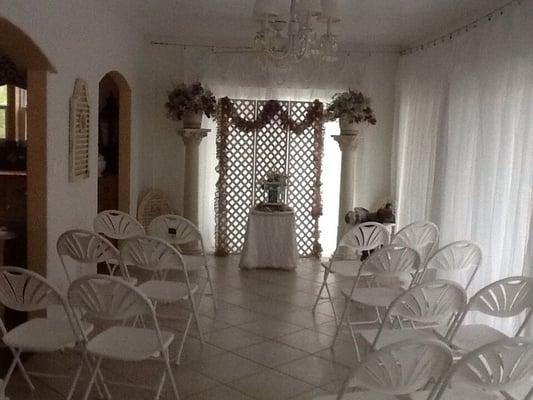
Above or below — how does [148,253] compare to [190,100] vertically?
below

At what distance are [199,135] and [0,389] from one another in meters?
4.96

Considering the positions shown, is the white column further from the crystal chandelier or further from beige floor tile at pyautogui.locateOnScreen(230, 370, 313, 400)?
beige floor tile at pyautogui.locateOnScreen(230, 370, 313, 400)

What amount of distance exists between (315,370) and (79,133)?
2.57m

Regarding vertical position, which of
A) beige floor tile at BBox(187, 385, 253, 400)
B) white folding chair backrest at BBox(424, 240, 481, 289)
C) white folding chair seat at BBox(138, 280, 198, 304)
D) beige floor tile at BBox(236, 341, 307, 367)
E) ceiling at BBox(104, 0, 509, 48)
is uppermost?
ceiling at BBox(104, 0, 509, 48)

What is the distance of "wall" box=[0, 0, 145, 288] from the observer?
12.8ft

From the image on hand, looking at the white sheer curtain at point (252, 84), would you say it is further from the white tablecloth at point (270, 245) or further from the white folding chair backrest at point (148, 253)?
the white folding chair backrest at point (148, 253)

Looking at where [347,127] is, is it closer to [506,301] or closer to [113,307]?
[506,301]

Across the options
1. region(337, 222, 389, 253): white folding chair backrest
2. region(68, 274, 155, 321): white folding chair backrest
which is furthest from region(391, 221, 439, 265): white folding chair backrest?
region(68, 274, 155, 321): white folding chair backrest

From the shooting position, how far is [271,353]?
4.27m

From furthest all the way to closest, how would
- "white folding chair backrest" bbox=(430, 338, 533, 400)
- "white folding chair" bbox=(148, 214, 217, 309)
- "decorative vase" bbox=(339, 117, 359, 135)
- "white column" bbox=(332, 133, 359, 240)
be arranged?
"white column" bbox=(332, 133, 359, 240), "decorative vase" bbox=(339, 117, 359, 135), "white folding chair" bbox=(148, 214, 217, 309), "white folding chair backrest" bbox=(430, 338, 533, 400)

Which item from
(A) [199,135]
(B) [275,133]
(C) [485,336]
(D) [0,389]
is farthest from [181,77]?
(D) [0,389]

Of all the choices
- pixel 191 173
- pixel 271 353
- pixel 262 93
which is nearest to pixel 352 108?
pixel 262 93

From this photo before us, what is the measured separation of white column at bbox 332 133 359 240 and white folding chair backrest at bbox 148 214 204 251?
2.50 m

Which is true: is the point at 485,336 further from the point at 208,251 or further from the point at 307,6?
the point at 208,251
